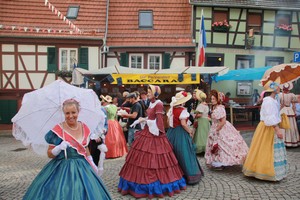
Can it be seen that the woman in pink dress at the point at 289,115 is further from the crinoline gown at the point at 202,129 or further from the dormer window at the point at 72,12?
the dormer window at the point at 72,12

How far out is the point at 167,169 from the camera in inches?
196

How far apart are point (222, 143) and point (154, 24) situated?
12208mm

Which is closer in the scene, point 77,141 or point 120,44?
point 77,141

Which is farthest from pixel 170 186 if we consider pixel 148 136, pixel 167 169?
pixel 148 136

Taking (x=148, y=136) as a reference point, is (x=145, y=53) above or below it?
above

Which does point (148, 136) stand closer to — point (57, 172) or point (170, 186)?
point (170, 186)

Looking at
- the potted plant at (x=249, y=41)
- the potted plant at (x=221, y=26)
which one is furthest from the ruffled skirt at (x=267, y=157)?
the potted plant at (x=249, y=41)

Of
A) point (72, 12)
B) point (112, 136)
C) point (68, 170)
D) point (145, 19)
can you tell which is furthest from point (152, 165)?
point (72, 12)

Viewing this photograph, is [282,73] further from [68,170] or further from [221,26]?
[221,26]

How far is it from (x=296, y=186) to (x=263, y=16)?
13.7 m

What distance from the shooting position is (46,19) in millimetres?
16703

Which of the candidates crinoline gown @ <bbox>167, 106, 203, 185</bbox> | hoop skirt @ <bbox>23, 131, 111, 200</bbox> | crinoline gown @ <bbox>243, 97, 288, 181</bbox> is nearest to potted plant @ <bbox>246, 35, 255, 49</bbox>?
crinoline gown @ <bbox>243, 97, 288, 181</bbox>

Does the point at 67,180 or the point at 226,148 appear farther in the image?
the point at 226,148

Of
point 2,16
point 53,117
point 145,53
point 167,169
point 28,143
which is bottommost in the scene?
point 167,169
